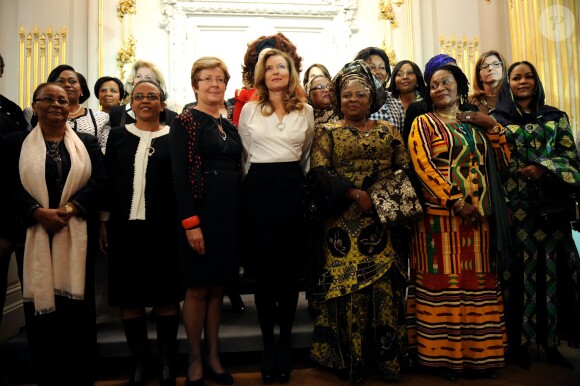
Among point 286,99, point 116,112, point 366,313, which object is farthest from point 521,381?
point 116,112

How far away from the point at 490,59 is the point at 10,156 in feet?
10.9

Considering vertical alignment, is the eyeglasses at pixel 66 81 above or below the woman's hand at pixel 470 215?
above

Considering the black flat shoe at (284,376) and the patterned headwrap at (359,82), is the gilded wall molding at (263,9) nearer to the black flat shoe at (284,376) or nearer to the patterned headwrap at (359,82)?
the patterned headwrap at (359,82)

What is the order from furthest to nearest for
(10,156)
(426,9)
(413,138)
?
1. (426,9)
2. (413,138)
3. (10,156)

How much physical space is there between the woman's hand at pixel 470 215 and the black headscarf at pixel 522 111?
0.79 metres

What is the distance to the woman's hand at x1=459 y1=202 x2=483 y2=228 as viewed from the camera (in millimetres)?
2541

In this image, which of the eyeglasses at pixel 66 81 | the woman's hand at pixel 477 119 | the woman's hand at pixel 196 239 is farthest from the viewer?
→ the eyeglasses at pixel 66 81

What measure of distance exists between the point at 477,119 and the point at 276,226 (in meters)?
1.33

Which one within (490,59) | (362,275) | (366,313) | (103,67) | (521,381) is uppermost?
(103,67)

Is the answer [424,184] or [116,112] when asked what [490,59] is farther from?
[116,112]

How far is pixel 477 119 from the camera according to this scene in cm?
268

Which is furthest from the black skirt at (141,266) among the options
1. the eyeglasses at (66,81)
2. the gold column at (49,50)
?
the gold column at (49,50)

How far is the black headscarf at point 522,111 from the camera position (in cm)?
295

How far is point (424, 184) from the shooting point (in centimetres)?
263
